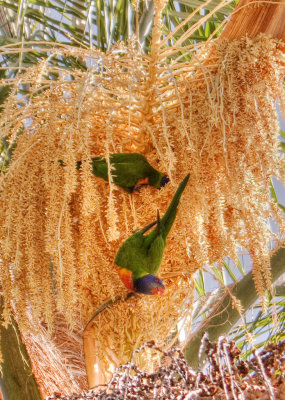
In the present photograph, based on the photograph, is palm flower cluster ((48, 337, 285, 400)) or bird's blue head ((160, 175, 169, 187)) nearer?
palm flower cluster ((48, 337, 285, 400))

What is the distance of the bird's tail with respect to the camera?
889 millimetres

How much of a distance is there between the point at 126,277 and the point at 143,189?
0.61ft

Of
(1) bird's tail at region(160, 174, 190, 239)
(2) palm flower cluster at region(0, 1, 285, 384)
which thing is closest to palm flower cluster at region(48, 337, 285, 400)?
(2) palm flower cluster at region(0, 1, 285, 384)

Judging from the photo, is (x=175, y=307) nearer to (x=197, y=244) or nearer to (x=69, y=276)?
(x=197, y=244)

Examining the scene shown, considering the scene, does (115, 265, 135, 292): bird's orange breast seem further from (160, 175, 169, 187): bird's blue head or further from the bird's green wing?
(160, 175, 169, 187): bird's blue head

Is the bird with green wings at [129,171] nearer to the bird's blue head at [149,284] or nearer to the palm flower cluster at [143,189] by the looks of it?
the palm flower cluster at [143,189]

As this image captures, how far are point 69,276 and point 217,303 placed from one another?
740 millimetres

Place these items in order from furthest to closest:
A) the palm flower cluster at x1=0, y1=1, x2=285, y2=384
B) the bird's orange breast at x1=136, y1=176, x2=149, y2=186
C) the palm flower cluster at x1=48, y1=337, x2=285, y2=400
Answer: the bird's orange breast at x1=136, y1=176, x2=149, y2=186 < the palm flower cluster at x1=0, y1=1, x2=285, y2=384 < the palm flower cluster at x1=48, y1=337, x2=285, y2=400

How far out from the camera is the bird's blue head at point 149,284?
0.90m

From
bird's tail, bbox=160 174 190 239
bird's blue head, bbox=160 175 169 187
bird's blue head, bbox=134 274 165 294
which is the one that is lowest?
bird's blue head, bbox=134 274 165 294

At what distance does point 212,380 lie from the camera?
619mm

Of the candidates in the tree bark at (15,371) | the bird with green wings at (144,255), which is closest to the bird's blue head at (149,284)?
the bird with green wings at (144,255)

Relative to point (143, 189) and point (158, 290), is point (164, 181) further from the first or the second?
point (158, 290)

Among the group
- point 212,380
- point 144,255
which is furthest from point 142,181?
point 212,380
